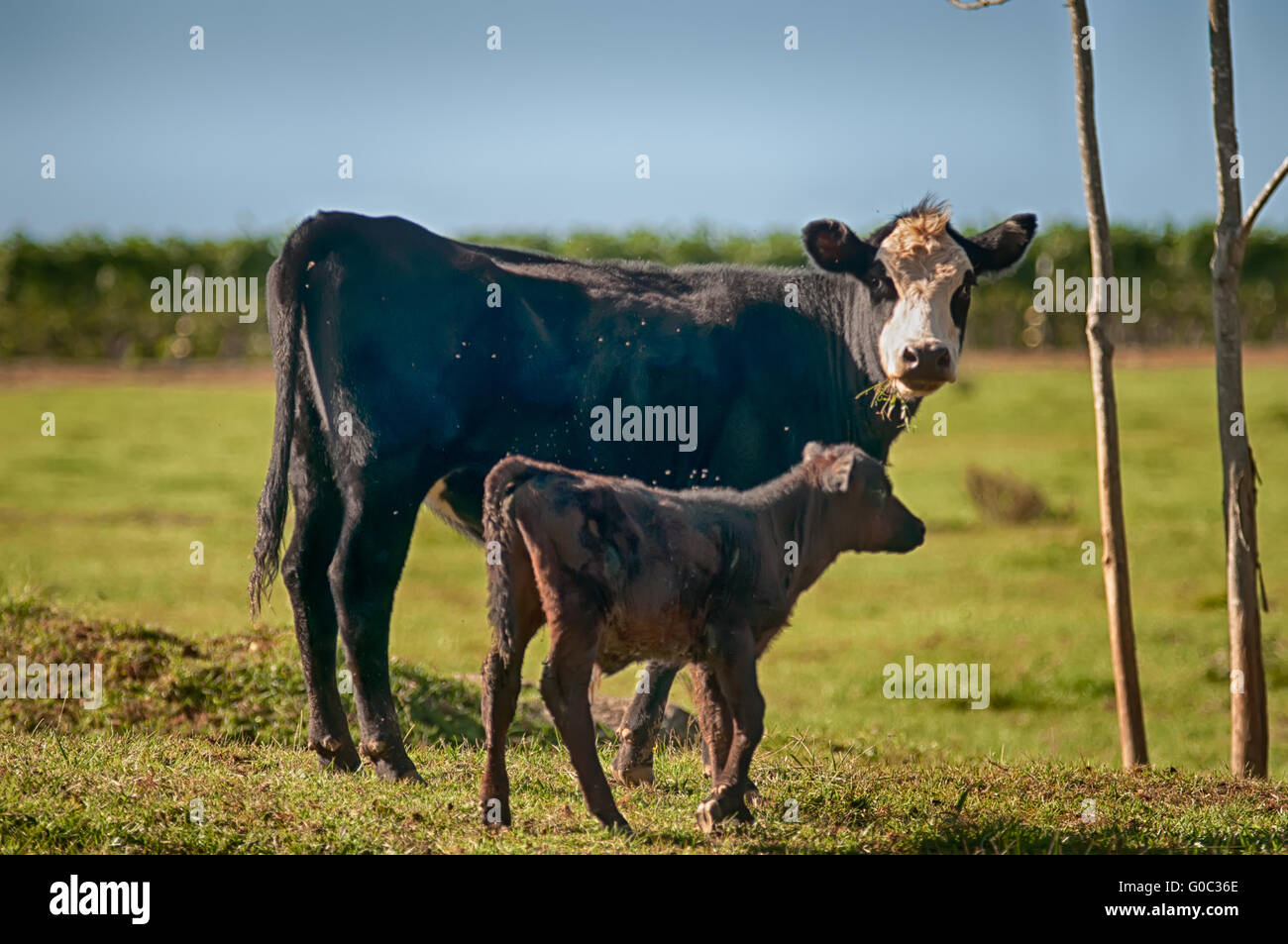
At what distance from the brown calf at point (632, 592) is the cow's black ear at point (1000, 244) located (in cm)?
186

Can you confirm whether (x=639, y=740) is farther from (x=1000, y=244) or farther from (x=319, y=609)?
(x=1000, y=244)

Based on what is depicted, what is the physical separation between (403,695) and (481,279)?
3441 millimetres

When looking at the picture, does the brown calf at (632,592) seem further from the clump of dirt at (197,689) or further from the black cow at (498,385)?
the clump of dirt at (197,689)

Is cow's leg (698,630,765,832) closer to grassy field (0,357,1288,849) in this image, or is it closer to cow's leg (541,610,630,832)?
cow's leg (541,610,630,832)

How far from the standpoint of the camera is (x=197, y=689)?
10.4 meters

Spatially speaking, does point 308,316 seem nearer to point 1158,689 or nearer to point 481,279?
point 481,279

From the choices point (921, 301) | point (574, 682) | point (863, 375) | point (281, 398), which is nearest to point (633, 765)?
point (574, 682)

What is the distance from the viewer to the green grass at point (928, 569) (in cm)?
1590

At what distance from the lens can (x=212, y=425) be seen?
120 feet

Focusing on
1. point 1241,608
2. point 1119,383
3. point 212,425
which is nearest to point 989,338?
point 1119,383

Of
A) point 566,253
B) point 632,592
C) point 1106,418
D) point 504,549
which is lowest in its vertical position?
point 632,592

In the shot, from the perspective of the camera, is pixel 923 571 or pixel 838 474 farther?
pixel 923 571

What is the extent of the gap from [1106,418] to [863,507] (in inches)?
119

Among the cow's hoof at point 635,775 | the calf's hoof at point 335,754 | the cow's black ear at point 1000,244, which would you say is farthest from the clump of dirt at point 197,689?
the cow's black ear at point 1000,244
